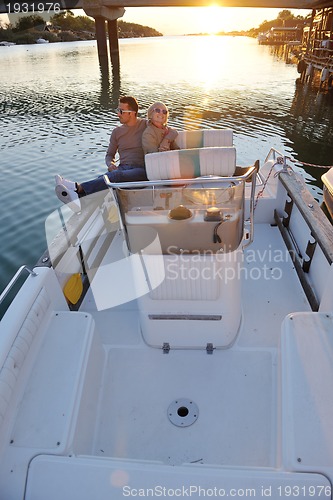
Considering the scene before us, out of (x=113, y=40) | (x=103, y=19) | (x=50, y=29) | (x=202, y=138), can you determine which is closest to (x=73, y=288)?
(x=202, y=138)

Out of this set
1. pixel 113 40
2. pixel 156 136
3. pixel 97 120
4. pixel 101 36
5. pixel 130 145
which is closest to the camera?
pixel 156 136

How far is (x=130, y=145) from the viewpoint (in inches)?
192

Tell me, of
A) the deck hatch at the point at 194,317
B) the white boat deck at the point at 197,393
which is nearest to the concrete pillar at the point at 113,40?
the white boat deck at the point at 197,393

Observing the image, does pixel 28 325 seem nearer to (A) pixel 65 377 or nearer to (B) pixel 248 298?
(A) pixel 65 377

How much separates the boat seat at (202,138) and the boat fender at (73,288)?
225cm

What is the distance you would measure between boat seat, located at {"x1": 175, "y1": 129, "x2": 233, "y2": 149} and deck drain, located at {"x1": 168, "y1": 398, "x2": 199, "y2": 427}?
321cm

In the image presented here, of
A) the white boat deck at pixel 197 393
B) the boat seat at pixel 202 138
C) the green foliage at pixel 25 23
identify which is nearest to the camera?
the white boat deck at pixel 197 393

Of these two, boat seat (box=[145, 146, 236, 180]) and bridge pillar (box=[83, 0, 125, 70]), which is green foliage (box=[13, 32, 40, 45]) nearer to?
bridge pillar (box=[83, 0, 125, 70])

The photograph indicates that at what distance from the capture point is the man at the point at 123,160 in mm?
4500

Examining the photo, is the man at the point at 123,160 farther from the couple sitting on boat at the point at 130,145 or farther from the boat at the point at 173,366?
the boat at the point at 173,366

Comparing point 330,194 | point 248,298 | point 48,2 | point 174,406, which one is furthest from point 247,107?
point 48,2

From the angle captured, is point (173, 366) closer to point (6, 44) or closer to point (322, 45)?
point (322, 45)

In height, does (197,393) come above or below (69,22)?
below

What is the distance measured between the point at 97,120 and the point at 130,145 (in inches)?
528
